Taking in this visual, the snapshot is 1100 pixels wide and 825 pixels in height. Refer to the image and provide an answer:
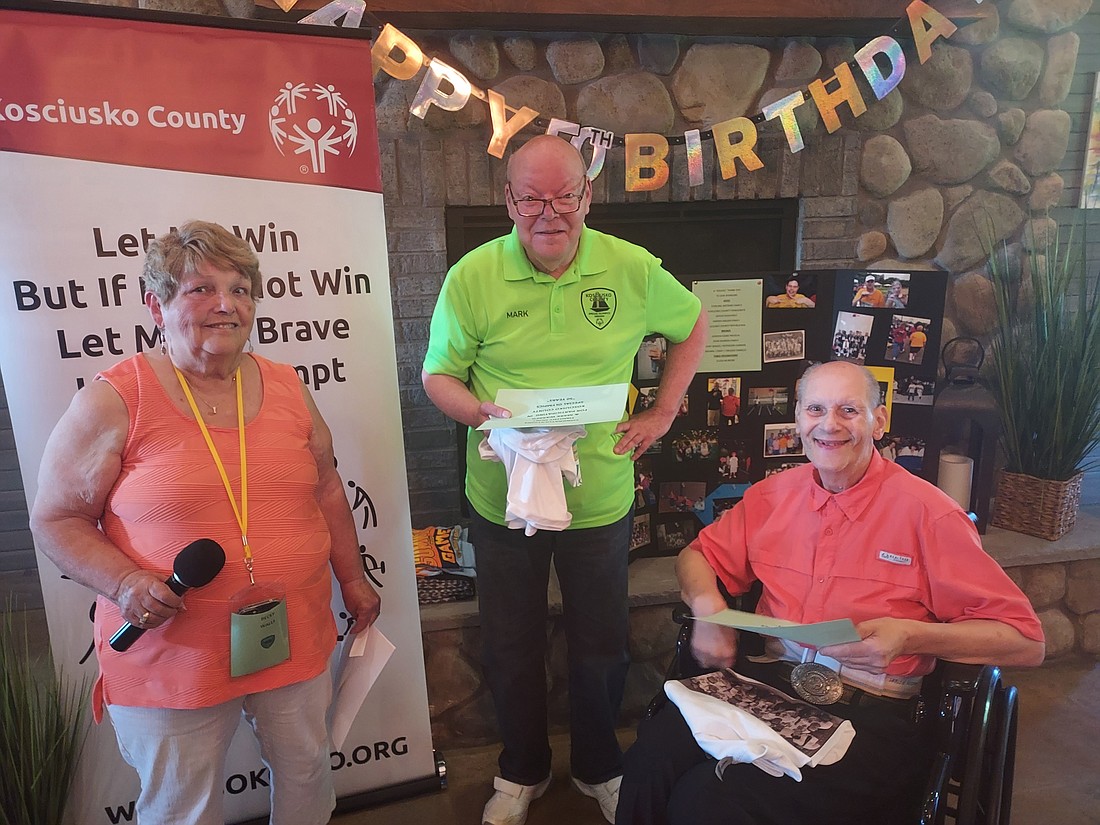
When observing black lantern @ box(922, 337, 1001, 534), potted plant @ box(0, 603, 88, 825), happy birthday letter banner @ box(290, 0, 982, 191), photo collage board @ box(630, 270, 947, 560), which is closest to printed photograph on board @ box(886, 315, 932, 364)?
photo collage board @ box(630, 270, 947, 560)

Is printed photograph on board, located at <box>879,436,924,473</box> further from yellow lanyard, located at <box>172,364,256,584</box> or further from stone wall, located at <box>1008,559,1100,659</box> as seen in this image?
yellow lanyard, located at <box>172,364,256,584</box>

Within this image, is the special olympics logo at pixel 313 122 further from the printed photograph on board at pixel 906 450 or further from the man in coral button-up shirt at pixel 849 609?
the printed photograph on board at pixel 906 450

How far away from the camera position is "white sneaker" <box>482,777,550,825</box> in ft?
6.03

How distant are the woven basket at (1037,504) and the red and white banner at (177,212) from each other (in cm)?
208

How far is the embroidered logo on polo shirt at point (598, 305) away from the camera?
62.5 inches

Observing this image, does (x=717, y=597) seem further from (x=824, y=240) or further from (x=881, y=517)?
(x=824, y=240)

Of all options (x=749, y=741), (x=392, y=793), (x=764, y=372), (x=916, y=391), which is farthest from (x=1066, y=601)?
(x=392, y=793)

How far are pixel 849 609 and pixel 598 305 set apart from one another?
78 cm

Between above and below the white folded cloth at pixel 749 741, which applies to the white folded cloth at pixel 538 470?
above

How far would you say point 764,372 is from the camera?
7.66 ft

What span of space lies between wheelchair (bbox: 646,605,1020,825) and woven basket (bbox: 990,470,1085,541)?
1.35m

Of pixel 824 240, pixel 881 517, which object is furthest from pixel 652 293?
pixel 824 240

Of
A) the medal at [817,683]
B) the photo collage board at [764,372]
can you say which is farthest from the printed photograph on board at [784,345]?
the medal at [817,683]

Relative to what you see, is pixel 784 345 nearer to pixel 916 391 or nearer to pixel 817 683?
pixel 916 391
